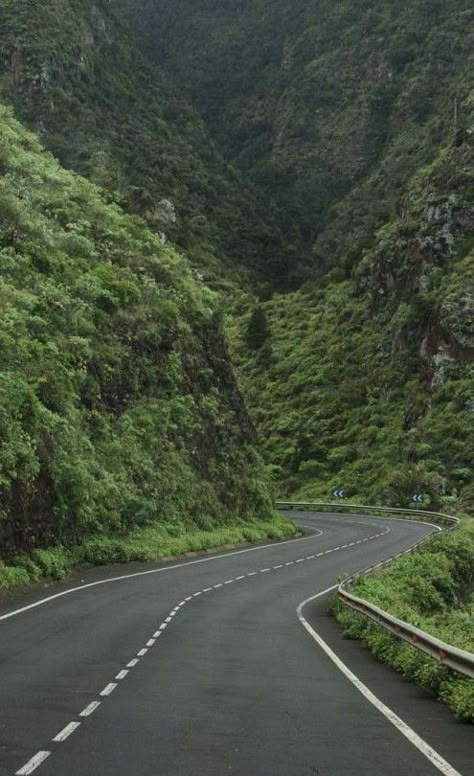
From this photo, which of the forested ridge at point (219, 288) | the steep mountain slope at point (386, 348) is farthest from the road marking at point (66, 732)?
the steep mountain slope at point (386, 348)

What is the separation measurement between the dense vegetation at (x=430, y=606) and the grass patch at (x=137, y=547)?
9.59 m

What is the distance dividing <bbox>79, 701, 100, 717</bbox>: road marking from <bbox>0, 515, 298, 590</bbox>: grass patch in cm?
1479

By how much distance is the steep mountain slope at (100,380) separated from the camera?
30547mm

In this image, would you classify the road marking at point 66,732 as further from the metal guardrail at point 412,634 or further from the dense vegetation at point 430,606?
the metal guardrail at point 412,634

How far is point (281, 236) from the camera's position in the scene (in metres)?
145

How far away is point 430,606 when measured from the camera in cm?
2941

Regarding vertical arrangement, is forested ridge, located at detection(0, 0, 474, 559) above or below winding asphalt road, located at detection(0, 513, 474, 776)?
above

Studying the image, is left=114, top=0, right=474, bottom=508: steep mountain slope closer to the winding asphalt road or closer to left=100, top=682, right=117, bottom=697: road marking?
the winding asphalt road

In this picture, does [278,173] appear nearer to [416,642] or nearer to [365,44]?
[365,44]

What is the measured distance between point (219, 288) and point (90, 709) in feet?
349

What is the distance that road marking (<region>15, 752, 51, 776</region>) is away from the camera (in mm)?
7511

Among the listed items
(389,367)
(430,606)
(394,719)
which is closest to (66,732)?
(394,719)

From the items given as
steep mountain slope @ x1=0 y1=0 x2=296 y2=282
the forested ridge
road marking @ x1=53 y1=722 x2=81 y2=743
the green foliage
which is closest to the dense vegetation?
road marking @ x1=53 y1=722 x2=81 y2=743

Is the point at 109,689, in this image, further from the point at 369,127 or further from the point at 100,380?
the point at 369,127
